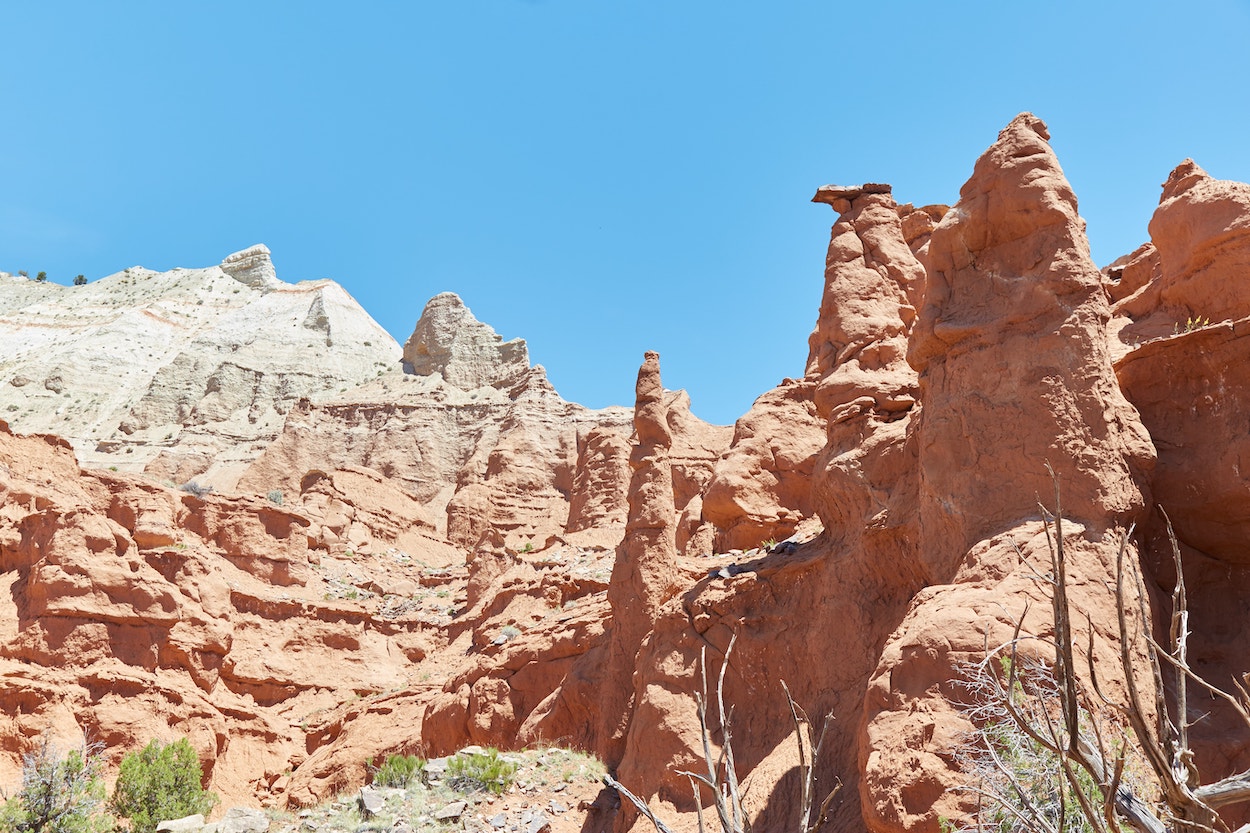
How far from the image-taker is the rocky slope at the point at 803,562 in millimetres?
11930

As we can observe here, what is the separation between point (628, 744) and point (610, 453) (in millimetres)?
20161

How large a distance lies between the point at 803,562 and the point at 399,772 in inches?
331

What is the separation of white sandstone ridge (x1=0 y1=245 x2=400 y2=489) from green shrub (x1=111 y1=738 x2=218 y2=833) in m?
42.6

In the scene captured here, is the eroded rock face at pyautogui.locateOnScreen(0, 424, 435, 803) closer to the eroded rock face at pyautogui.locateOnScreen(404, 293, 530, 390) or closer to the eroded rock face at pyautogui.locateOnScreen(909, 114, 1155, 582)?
the eroded rock face at pyautogui.locateOnScreen(909, 114, 1155, 582)

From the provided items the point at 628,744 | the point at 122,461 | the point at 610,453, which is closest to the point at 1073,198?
the point at 628,744

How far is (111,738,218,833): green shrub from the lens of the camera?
19.7 m

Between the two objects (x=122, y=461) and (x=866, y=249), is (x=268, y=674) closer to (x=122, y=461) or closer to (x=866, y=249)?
(x=866, y=249)

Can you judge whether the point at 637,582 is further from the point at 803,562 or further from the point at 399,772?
the point at 399,772

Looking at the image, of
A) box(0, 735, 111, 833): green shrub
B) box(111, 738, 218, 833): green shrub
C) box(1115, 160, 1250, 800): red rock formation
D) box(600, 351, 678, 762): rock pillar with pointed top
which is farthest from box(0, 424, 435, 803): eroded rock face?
box(1115, 160, 1250, 800): red rock formation

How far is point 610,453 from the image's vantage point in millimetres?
36875

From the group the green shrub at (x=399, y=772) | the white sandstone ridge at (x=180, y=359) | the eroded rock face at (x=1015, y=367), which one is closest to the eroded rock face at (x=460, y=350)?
the white sandstone ridge at (x=180, y=359)

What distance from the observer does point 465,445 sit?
2542 inches

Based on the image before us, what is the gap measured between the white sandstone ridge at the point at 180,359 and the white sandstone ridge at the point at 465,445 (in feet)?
14.1

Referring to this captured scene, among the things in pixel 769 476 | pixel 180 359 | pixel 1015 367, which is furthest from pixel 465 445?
pixel 1015 367
